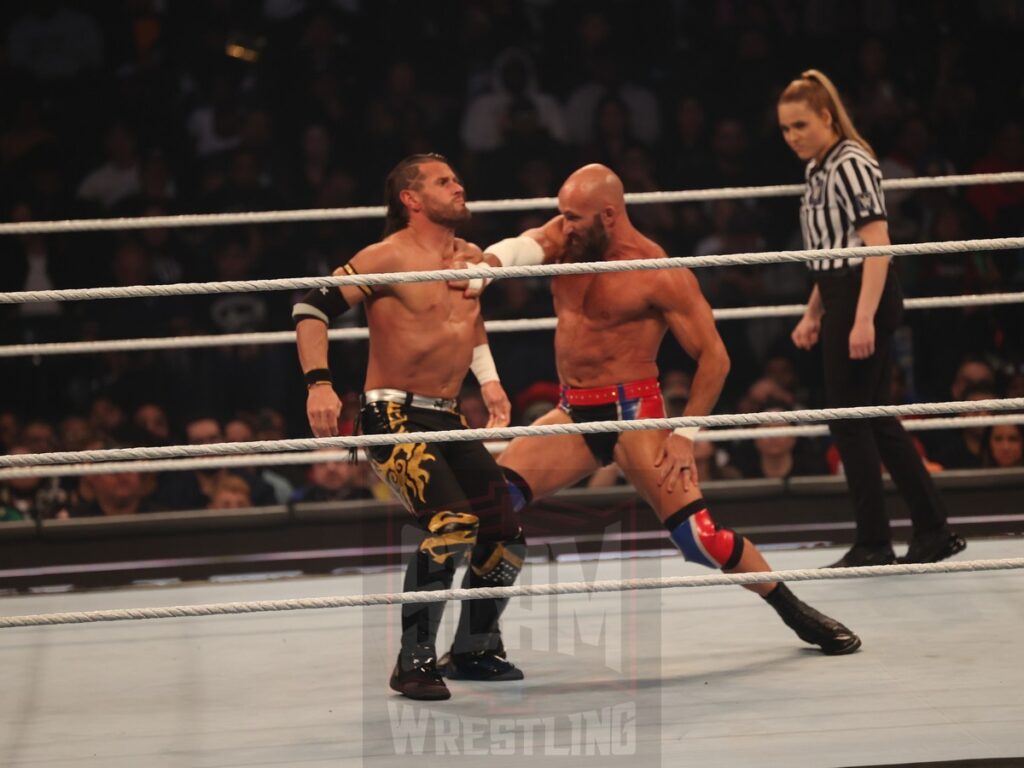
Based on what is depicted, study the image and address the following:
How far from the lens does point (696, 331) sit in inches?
113

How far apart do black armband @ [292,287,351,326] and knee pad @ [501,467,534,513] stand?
0.51 meters

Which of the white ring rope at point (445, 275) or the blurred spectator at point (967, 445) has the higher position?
the white ring rope at point (445, 275)

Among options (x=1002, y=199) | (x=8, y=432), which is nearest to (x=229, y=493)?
(x=8, y=432)

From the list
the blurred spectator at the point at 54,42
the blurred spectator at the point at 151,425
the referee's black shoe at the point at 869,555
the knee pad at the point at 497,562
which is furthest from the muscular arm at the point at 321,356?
the blurred spectator at the point at 54,42

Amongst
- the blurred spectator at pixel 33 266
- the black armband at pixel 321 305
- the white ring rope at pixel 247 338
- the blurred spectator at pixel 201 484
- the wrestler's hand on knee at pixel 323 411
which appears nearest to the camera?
the wrestler's hand on knee at pixel 323 411

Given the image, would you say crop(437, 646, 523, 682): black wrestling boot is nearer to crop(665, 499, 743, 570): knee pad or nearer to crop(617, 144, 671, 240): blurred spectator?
crop(665, 499, 743, 570): knee pad

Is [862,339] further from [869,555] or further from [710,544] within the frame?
[710,544]

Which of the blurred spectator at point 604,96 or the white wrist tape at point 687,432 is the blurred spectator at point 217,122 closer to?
the blurred spectator at point 604,96

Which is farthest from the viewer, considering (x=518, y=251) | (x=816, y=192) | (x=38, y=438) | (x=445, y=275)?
(x=38, y=438)

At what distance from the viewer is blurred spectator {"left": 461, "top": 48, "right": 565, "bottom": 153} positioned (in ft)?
19.2

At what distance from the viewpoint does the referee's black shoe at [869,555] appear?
11.2 feet

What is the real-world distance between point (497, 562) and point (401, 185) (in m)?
0.80

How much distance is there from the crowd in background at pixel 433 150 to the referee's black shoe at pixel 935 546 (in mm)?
1158

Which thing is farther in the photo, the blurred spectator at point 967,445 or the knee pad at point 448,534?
the blurred spectator at point 967,445
